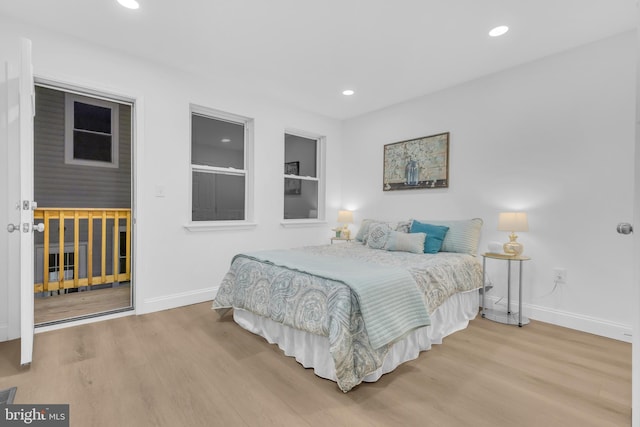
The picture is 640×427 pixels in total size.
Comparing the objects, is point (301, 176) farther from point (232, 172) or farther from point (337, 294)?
point (337, 294)

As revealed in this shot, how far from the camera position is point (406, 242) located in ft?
10.5

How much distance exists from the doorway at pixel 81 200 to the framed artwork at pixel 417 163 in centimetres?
347

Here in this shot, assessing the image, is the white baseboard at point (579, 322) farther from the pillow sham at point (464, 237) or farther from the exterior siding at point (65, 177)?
the exterior siding at point (65, 177)

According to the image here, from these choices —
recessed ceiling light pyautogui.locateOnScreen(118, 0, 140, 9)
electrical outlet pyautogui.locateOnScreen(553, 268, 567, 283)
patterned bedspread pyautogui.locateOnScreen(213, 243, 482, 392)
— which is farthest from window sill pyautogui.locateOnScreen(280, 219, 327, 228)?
electrical outlet pyautogui.locateOnScreen(553, 268, 567, 283)

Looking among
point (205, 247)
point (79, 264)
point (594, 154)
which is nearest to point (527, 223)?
point (594, 154)

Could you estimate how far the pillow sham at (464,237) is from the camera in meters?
3.13

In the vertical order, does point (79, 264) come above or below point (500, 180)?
below

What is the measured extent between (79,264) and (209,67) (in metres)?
2.97

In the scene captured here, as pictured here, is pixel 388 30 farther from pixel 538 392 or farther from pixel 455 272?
pixel 538 392

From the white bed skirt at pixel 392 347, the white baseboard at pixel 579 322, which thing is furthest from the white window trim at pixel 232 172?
the white baseboard at pixel 579 322

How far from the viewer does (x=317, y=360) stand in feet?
6.40

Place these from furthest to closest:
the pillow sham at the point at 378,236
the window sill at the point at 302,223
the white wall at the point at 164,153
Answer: the window sill at the point at 302,223, the pillow sham at the point at 378,236, the white wall at the point at 164,153

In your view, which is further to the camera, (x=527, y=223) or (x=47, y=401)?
(x=527, y=223)

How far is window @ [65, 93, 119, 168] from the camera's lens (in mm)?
3939
